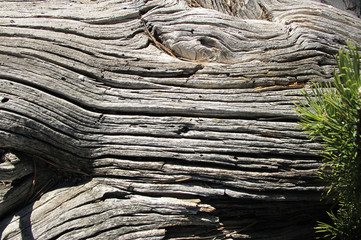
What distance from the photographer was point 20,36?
9.93 ft

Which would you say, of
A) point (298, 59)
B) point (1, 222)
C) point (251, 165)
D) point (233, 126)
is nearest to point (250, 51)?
point (298, 59)

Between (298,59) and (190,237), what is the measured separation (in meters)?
2.03

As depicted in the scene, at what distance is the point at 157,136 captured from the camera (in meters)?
2.54

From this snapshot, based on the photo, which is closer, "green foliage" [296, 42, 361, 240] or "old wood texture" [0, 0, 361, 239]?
"green foliage" [296, 42, 361, 240]

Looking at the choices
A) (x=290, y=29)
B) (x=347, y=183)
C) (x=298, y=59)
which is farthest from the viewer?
(x=290, y=29)

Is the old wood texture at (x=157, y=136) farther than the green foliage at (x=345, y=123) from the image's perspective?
Yes

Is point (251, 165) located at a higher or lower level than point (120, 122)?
lower

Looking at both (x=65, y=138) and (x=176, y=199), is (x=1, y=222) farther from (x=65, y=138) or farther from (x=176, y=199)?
(x=176, y=199)

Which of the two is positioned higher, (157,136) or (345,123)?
(157,136)

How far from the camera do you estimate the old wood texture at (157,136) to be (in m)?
2.39

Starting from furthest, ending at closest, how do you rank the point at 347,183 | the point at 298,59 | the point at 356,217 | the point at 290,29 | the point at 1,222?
1. the point at 290,29
2. the point at 298,59
3. the point at 1,222
4. the point at 356,217
5. the point at 347,183

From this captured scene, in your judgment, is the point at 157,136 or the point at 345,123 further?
the point at 157,136

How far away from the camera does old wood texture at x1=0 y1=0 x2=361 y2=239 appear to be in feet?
7.86

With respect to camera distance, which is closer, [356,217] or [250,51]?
[356,217]
